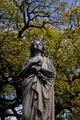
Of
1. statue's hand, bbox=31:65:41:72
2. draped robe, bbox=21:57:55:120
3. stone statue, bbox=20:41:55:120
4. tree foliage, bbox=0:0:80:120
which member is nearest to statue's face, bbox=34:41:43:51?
stone statue, bbox=20:41:55:120

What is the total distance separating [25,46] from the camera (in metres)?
19.9

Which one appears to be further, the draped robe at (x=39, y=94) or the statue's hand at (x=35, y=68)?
the statue's hand at (x=35, y=68)

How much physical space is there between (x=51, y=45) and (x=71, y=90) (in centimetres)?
259

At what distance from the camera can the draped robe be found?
7801 mm

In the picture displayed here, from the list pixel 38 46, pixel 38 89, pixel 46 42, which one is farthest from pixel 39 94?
pixel 46 42

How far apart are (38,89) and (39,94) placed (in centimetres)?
12

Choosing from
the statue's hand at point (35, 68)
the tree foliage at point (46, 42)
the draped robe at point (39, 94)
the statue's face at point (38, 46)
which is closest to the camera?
the draped robe at point (39, 94)

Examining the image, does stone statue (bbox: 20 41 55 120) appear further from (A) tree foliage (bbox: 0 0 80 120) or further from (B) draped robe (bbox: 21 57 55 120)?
(A) tree foliage (bbox: 0 0 80 120)

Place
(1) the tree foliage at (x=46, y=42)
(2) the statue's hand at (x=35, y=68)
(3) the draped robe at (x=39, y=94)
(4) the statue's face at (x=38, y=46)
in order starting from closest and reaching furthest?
(3) the draped robe at (x=39, y=94), (2) the statue's hand at (x=35, y=68), (4) the statue's face at (x=38, y=46), (1) the tree foliage at (x=46, y=42)

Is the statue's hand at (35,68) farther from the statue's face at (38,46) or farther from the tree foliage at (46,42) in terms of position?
the tree foliage at (46,42)

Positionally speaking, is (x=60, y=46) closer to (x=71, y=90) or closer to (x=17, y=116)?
(x=71, y=90)

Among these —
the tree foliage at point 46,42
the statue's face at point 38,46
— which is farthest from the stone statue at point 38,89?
the tree foliage at point 46,42

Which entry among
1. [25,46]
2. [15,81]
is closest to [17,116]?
[15,81]

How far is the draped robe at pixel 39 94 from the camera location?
7801mm
